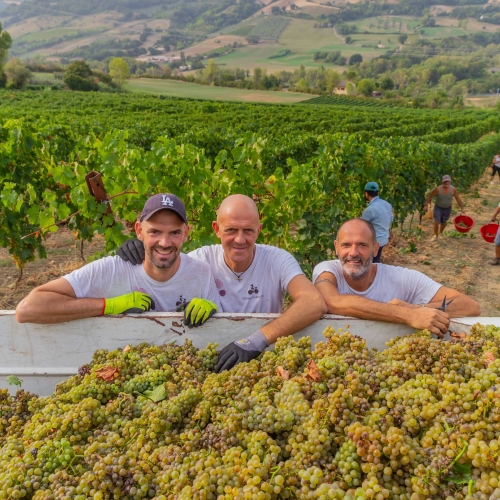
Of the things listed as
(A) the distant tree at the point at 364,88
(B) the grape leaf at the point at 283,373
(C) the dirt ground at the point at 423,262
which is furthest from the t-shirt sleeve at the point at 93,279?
(A) the distant tree at the point at 364,88

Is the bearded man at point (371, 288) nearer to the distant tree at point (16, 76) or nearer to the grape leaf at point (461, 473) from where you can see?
the grape leaf at point (461, 473)

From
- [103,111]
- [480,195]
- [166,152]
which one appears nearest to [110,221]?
[166,152]

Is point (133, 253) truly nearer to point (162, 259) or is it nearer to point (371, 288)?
point (162, 259)

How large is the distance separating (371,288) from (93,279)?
5.87 feet

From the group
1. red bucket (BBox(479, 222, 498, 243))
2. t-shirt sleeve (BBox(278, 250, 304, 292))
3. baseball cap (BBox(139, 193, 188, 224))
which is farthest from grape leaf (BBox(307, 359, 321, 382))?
red bucket (BBox(479, 222, 498, 243))

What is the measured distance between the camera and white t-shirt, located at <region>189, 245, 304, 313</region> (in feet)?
10.1

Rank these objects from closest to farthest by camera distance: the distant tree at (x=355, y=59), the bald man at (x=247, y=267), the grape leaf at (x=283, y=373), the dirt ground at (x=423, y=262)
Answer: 1. the grape leaf at (x=283, y=373)
2. the bald man at (x=247, y=267)
3. the dirt ground at (x=423, y=262)
4. the distant tree at (x=355, y=59)

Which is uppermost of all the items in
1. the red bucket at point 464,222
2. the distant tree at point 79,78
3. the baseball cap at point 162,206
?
the distant tree at point 79,78

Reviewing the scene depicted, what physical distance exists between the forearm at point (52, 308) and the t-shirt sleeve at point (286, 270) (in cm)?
114

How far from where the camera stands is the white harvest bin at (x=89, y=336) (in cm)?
260

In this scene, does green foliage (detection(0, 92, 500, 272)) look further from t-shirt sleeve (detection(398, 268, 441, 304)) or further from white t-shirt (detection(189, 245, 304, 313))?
t-shirt sleeve (detection(398, 268, 441, 304))

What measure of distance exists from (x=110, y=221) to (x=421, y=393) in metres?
3.95

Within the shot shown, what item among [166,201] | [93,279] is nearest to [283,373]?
[166,201]

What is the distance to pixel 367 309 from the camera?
2.65m
